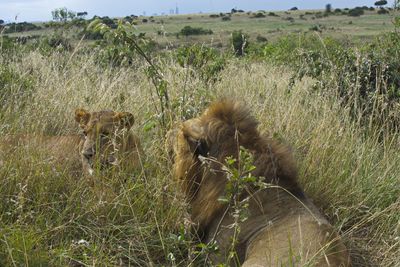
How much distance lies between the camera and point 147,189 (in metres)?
4.02

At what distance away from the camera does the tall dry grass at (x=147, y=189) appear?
3545 millimetres

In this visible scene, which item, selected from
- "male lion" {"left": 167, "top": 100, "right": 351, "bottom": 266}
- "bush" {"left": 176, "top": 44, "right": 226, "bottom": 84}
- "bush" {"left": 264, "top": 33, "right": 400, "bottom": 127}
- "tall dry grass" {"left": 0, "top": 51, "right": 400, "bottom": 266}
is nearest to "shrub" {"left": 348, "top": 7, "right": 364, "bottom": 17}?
"bush" {"left": 264, "top": 33, "right": 400, "bottom": 127}

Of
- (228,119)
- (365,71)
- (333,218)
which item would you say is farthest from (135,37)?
(365,71)

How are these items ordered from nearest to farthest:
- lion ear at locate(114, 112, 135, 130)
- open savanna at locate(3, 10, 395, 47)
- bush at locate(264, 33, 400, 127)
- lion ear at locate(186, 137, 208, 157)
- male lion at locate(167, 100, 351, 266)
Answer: male lion at locate(167, 100, 351, 266) < lion ear at locate(186, 137, 208, 157) < lion ear at locate(114, 112, 135, 130) < bush at locate(264, 33, 400, 127) < open savanna at locate(3, 10, 395, 47)

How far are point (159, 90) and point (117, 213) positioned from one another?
3.68 feet

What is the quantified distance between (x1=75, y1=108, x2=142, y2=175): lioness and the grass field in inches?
5.2

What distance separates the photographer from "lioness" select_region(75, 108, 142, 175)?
436 centimetres

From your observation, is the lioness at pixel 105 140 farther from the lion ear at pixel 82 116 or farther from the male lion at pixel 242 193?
the male lion at pixel 242 193

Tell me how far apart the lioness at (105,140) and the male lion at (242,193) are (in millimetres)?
603

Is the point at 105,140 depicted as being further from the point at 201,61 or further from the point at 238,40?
the point at 238,40

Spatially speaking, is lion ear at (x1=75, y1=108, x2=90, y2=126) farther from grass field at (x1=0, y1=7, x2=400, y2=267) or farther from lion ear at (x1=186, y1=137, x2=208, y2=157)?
lion ear at (x1=186, y1=137, x2=208, y2=157)

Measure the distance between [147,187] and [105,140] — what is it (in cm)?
105

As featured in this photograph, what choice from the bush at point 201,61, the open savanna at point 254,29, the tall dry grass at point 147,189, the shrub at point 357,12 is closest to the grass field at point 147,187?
the tall dry grass at point 147,189

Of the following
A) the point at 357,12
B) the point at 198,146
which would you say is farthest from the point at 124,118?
the point at 357,12
